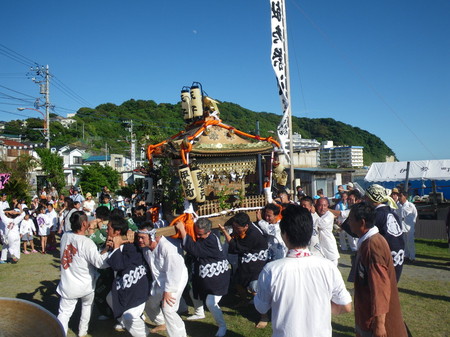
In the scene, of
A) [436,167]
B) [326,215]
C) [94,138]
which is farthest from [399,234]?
[94,138]

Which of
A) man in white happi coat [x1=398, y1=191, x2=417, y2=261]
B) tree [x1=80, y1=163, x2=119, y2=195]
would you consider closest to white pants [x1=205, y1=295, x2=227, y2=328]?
man in white happi coat [x1=398, y1=191, x2=417, y2=261]

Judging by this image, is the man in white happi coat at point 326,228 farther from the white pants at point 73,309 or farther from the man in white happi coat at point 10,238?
the man in white happi coat at point 10,238

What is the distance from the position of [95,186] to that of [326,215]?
1152 inches

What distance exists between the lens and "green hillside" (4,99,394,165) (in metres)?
53.9

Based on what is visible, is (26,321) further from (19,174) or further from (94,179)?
(94,179)

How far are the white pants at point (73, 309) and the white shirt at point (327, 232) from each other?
3.85 meters

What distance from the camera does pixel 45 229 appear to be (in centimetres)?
1083

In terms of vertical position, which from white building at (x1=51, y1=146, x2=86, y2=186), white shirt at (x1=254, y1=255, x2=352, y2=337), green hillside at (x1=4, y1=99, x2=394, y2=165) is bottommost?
white shirt at (x1=254, y1=255, x2=352, y2=337)

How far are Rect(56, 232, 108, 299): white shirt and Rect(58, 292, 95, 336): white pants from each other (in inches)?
4.4

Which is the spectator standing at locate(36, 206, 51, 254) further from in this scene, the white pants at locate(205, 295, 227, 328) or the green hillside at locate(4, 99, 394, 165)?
the green hillside at locate(4, 99, 394, 165)

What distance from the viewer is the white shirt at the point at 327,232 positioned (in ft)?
19.8

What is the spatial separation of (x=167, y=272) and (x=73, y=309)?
4.81ft

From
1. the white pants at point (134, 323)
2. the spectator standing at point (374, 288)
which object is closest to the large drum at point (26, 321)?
the spectator standing at point (374, 288)

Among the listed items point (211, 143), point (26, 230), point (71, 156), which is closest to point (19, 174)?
point (26, 230)
